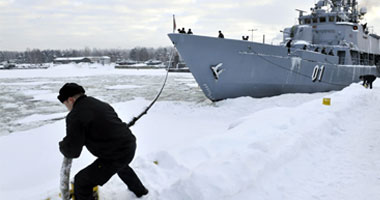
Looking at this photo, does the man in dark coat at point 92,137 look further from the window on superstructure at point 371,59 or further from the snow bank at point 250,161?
the window on superstructure at point 371,59

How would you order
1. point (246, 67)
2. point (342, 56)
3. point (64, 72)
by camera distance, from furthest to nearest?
point (64, 72) < point (342, 56) < point (246, 67)

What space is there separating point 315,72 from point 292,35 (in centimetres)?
444

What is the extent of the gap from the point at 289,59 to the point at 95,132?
42.4 feet

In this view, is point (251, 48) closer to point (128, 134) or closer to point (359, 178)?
point (359, 178)

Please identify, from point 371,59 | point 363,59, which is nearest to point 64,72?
point 363,59

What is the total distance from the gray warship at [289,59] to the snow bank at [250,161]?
4687mm

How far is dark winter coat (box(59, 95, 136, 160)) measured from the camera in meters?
2.35

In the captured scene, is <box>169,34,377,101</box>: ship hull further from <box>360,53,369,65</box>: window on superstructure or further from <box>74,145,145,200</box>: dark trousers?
<box>74,145,145,200</box>: dark trousers

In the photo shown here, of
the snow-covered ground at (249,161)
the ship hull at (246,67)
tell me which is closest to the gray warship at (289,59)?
the ship hull at (246,67)

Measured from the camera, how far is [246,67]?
493 inches

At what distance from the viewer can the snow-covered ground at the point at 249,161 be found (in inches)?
A: 121

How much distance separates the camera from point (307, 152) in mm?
A: 4262

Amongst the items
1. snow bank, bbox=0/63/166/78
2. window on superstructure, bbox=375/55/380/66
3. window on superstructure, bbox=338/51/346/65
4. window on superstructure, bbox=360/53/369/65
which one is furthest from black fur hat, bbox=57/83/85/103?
snow bank, bbox=0/63/166/78

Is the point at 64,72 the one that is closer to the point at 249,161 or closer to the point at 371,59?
the point at 371,59
